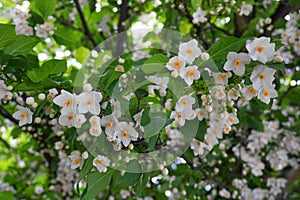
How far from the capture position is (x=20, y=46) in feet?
4.48

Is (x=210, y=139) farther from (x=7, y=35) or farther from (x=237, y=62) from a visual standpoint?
(x=7, y=35)

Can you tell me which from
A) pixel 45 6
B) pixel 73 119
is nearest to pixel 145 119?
pixel 73 119

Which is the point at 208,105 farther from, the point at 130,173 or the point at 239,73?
the point at 130,173

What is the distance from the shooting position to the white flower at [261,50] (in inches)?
47.9

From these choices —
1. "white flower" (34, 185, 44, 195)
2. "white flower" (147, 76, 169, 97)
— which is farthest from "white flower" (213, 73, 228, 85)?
"white flower" (34, 185, 44, 195)

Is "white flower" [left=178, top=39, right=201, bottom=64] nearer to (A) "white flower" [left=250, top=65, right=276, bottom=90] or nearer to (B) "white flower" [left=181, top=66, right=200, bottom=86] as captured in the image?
(B) "white flower" [left=181, top=66, right=200, bottom=86]

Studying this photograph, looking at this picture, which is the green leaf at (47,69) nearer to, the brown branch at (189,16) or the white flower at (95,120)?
the white flower at (95,120)

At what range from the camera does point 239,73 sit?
4.11 feet

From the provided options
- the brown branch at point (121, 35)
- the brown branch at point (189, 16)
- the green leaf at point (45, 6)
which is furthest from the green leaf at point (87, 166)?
the brown branch at point (121, 35)

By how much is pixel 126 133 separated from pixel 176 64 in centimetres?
27

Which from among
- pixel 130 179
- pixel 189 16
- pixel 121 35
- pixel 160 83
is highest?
pixel 160 83

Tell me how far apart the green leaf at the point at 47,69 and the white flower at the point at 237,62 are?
57 centimetres

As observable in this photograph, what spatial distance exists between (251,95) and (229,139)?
141cm

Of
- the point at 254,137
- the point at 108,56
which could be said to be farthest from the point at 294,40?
the point at 108,56
